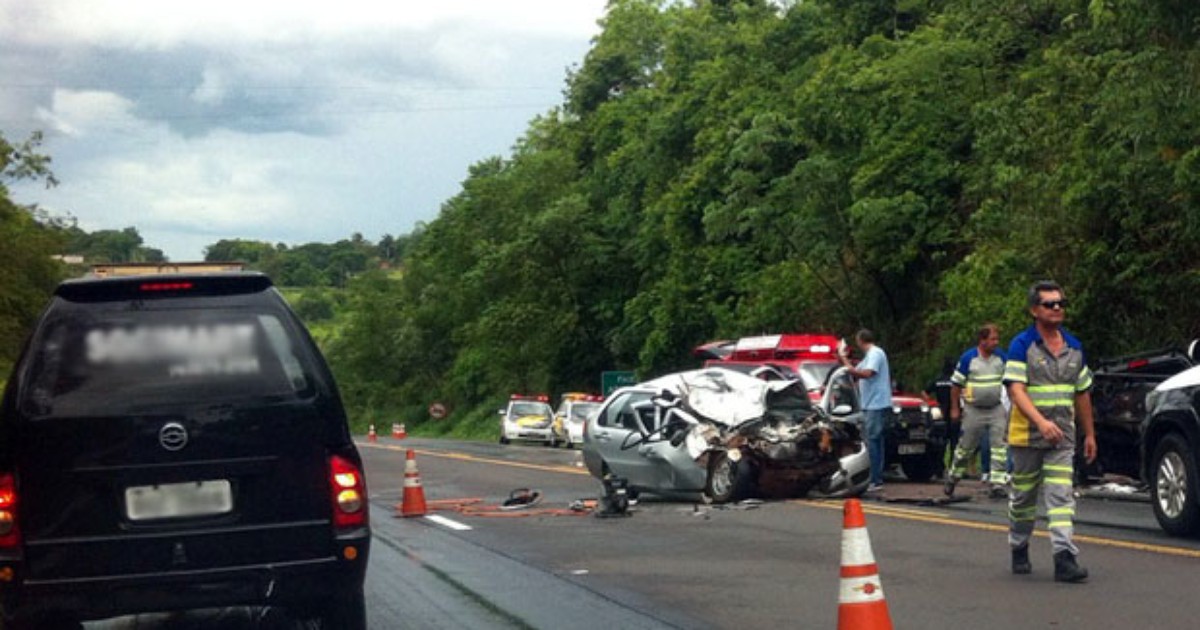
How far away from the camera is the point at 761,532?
14312 millimetres

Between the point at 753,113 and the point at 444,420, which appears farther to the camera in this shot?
the point at 444,420

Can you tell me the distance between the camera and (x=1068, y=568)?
9820 millimetres

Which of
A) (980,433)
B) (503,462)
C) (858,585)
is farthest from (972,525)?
(503,462)

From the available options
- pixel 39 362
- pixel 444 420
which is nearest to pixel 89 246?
pixel 444 420

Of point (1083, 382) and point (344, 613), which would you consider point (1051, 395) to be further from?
point (344, 613)

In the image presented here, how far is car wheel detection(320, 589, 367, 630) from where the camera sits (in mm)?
7727

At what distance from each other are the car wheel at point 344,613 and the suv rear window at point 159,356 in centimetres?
116

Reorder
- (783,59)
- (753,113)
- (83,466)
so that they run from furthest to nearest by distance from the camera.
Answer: (783,59), (753,113), (83,466)

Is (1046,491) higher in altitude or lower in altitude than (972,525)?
higher

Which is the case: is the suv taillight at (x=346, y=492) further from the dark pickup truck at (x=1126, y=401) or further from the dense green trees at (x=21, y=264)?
the dense green trees at (x=21, y=264)

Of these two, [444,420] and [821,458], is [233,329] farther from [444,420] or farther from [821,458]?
[444,420]

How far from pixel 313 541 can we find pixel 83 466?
3.47 feet

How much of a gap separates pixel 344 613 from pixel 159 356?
5.21 feet

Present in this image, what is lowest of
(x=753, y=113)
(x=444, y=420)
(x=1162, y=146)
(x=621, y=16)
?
(x=444, y=420)
